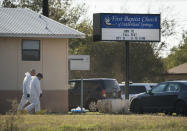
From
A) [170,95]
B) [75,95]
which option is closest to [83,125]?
[170,95]

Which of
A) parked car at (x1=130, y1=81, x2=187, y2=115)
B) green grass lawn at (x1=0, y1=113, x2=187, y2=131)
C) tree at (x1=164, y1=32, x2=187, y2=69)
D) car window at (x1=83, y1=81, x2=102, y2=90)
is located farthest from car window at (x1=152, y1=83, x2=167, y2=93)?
tree at (x1=164, y1=32, x2=187, y2=69)

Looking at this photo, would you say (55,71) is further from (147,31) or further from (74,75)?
(74,75)

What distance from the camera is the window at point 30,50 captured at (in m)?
29.0

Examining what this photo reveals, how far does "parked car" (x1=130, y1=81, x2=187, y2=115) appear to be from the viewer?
25300 millimetres

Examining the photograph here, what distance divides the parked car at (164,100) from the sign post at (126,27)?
6.77 feet

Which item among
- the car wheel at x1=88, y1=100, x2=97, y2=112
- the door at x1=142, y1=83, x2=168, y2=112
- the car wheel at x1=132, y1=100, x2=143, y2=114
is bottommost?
the car wheel at x1=88, y1=100, x2=97, y2=112

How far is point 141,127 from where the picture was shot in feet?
61.8

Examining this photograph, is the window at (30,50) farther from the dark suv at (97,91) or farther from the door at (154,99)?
the door at (154,99)

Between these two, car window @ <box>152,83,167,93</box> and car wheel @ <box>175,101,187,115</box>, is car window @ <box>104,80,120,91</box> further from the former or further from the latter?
car wheel @ <box>175,101,187,115</box>

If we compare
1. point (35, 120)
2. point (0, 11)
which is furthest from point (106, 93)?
point (35, 120)

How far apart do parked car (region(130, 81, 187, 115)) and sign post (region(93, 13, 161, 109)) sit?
6.77 ft

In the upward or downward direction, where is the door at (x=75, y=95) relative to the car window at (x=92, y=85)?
downward

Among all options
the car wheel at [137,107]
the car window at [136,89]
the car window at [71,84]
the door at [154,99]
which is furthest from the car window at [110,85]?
the door at [154,99]

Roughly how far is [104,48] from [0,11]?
2788 centimetres
